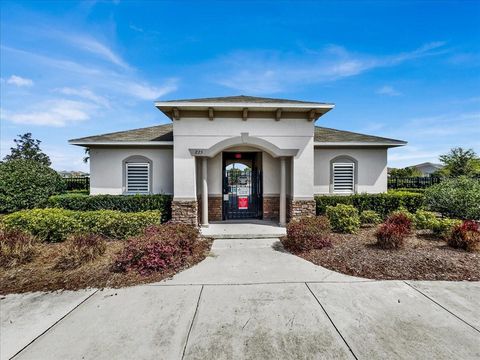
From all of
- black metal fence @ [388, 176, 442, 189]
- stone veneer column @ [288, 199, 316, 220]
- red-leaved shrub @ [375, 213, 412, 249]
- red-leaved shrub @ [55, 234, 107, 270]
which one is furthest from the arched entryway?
black metal fence @ [388, 176, 442, 189]

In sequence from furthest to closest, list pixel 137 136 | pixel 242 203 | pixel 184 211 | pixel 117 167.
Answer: pixel 242 203 → pixel 137 136 → pixel 117 167 → pixel 184 211

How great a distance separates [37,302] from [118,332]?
2038 millimetres

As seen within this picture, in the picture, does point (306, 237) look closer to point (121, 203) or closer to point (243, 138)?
point (243, 138)

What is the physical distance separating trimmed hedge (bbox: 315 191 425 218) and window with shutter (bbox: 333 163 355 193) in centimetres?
108

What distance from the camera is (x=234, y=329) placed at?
3.19m

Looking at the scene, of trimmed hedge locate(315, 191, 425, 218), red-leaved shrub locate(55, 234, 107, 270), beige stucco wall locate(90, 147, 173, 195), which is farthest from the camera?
beige stucco wall locate(90, 147, 173, 195)

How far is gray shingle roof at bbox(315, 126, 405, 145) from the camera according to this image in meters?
10.3

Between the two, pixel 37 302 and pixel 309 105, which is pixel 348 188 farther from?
pixel 37 302

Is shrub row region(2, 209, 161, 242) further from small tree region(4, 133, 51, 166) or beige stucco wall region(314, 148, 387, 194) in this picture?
small tree region(4, 133, 51, 166)

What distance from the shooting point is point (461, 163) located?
19.1 m

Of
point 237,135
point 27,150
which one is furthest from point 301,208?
point 27,150

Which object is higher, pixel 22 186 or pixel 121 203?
pixel 22 186

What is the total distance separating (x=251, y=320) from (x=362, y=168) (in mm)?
9642

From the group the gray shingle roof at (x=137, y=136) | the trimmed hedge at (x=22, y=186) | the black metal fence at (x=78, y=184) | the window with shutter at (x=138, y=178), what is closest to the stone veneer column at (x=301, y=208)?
the gray shingle roof at (x=137, y=136)
